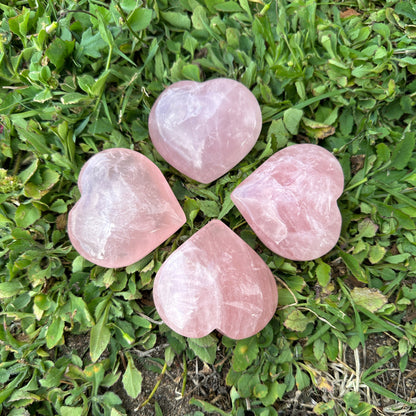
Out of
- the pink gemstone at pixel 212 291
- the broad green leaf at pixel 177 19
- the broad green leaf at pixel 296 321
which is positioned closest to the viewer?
the pink gemstone at pixel 212 291

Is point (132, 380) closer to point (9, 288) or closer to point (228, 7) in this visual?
point (9, 288)

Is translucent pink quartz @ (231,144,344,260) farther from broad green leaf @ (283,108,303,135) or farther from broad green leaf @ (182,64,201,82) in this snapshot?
broad green leaf @ (182,64,201,82)

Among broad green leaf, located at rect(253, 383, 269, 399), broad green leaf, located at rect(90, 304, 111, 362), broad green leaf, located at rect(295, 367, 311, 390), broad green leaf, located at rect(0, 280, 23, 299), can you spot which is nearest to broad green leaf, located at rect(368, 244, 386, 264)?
broad green leaf, located at rect(295, 367, 311, 390)

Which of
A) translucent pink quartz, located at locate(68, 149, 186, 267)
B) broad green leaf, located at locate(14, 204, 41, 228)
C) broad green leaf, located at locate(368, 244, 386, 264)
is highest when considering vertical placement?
translucent pink quartz, located at locate(68, 149, 186, 267)

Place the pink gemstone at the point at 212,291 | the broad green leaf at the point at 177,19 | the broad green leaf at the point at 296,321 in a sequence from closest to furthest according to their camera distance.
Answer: the pink gemstone at the point at 212,291 < the broad green leaf at the point at 296,321 < the broad green leaf at the point at 177,19

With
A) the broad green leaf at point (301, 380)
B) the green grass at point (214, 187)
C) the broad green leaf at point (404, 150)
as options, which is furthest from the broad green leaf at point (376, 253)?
the broad green leaf at point (301, 380)

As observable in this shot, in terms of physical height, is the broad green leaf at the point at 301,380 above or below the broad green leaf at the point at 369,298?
below

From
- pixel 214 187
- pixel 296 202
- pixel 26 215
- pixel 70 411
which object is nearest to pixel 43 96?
pixel 26 215

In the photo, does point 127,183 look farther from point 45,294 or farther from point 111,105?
point 45,294

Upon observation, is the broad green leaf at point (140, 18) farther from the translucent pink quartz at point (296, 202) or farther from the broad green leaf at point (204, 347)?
the broad green leaf at point (204, 347)
